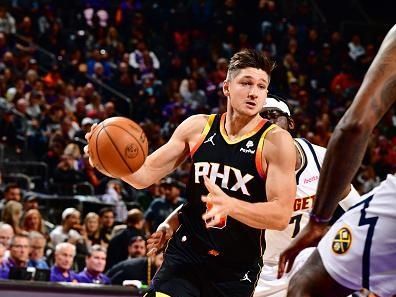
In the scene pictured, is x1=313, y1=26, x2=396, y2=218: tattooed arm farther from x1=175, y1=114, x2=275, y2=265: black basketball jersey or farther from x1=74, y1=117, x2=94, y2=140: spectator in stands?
x1=74, y1=117, x2=94, y2=140: spectator in stands

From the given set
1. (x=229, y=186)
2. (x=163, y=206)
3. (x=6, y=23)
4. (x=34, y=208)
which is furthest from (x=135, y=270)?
(x=6, y=23)

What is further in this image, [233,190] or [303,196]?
[303,196]

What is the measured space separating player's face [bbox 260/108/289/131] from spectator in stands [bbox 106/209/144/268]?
4.50m

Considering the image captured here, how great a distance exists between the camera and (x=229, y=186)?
15.1 feet

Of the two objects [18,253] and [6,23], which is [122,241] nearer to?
[18,253]

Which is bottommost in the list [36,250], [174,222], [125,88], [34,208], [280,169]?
[36,250]

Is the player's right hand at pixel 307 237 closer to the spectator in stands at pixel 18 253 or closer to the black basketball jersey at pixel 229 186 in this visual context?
the black basketball jersey at pixel 229 186

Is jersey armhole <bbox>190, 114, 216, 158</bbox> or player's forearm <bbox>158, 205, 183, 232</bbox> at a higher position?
jersey armhole <bbox>190, 114, 216, 158</bbox>

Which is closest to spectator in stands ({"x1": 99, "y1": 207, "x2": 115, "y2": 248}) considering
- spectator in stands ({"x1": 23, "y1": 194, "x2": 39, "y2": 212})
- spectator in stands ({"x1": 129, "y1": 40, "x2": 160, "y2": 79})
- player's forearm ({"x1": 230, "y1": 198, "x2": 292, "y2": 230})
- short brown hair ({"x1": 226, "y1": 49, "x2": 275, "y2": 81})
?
spectator in stands ({"x1": 23, "y1": 194, "x2": 39, "y2": 212})

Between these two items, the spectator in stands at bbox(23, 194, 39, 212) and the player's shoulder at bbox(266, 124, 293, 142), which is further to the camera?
the spectator in stands at bbox(23, 194, 39, 212)

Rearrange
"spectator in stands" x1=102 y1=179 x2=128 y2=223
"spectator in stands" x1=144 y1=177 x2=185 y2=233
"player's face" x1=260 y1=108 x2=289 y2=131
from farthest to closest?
"spectator in stands" x1=102 y1=179 x2=128 y2=223 → "spectator in stands" x1=144 y1=177 x2=185 y2=233 → "player's face" x1=260 y1=108 x2=289 y2=131

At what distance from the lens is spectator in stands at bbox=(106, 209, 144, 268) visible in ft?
32.1

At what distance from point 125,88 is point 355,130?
14372 mm

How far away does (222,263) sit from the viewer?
4.61 meters
